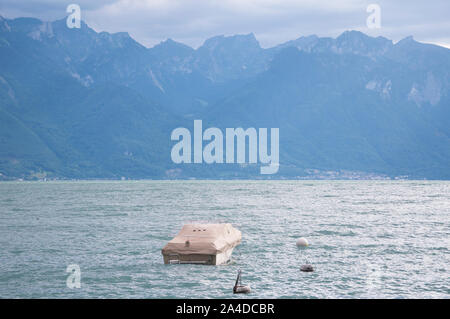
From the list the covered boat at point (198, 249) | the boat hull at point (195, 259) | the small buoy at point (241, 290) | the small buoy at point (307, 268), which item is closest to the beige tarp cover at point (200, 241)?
the covered boat at point (198, 249)

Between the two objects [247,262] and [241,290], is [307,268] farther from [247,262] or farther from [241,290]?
[241,290]

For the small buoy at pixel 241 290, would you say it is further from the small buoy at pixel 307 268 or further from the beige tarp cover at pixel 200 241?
the beige tarp cover at pixel 200 241

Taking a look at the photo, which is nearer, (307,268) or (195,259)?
(307,268)

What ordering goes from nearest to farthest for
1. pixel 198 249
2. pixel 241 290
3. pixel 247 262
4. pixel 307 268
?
pixel 241 290
pixel 307 268
pixel 198 249
pixel 247 262

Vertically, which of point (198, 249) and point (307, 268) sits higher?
point (198, 249)

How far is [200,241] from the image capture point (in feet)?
155

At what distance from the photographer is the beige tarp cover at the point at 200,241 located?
153 feet

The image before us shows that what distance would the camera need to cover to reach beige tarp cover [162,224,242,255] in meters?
46.6

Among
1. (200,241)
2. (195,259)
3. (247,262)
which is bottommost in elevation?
(247,262)

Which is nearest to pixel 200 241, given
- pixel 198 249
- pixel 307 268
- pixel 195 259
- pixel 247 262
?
pixel 198 249

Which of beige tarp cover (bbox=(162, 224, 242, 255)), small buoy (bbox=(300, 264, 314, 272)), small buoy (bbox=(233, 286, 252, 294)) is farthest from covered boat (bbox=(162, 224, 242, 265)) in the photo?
small buoy (bbox=(233, 286, 252, 294))
